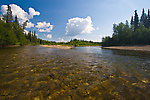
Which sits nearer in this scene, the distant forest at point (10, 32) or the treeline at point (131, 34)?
the distant forest at point (10, 32)

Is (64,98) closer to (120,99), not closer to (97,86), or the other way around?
(97,86)

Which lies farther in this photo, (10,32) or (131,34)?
(131,34)

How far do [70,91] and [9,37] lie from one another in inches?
2035

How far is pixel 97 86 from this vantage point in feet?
13.1

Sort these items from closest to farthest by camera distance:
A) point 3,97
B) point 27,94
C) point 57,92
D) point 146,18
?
point 3,97 < point 27,94 < point 57,92 < point 146,18

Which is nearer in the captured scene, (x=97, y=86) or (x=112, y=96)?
(x=112, y=96)

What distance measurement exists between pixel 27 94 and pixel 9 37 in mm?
50441

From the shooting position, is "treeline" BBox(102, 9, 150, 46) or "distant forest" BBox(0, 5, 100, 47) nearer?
"distant forest" BBox(0, 5, 100, 47)

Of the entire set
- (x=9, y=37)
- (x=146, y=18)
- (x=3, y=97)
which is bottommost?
(x=3, y=97)

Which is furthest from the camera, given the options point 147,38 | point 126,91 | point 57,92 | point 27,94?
point 147,38

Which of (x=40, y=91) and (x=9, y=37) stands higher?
(x=9, y=37)

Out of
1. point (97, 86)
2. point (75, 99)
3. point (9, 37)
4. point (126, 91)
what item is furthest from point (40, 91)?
point (9, 37)

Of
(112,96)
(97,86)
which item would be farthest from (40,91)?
(112,96)

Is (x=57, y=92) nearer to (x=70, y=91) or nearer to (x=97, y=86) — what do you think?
Result: (x=70, y=91)
